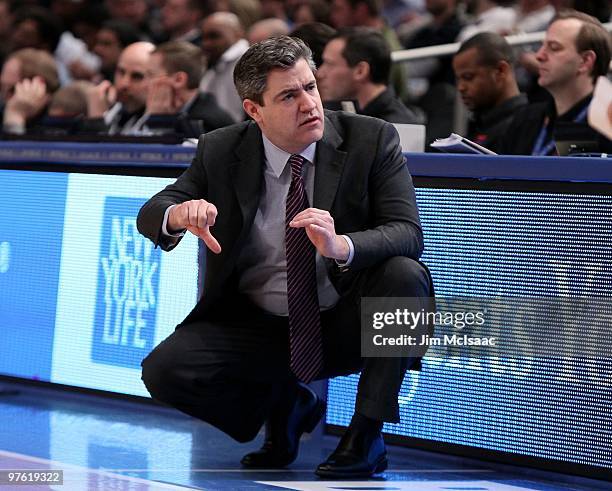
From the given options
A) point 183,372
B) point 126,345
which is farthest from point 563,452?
point 126,345

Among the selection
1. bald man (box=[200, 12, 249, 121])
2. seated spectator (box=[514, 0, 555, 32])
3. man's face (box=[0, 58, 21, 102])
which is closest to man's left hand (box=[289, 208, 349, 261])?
bald man (box=[200, 12, 249, 121])

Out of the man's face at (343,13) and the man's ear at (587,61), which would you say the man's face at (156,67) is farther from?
the man's ear at (587,61)

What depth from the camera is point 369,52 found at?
734 centimetres

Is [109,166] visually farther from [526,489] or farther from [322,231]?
[526,489]

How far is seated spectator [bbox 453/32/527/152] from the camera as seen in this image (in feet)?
23.5

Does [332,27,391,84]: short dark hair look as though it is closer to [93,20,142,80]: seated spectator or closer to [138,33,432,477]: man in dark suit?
[138,33,432,477]: man in dark suit

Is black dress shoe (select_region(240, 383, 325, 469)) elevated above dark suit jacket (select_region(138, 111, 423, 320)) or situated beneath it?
situated beneath

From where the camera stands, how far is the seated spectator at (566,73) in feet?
21.2

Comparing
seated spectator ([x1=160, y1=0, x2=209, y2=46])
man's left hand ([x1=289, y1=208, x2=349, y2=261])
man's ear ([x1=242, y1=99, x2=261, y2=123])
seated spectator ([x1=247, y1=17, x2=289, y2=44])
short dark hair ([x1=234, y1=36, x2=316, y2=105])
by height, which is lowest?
man's left hand ([x1=289, y1=208, x2=349, y2=261])

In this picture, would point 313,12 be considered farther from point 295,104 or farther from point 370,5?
point 295,104

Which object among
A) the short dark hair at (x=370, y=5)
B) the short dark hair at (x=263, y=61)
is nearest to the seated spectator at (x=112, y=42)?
the short dark hair at (x=370, y=5)

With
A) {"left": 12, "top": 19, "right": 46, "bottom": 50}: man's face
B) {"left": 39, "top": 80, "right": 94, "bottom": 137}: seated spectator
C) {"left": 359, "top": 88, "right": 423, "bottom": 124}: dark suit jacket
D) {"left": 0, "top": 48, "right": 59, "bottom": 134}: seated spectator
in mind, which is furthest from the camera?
{"left": 12, "top": 19, "right": 46, "bottom": 50}: man's face

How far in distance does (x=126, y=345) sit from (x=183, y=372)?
124 cm

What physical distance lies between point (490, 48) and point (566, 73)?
76 cm
